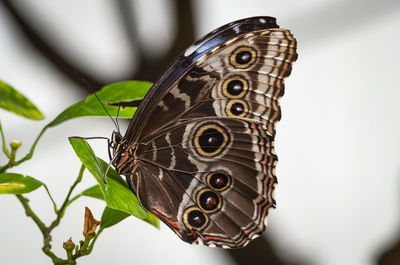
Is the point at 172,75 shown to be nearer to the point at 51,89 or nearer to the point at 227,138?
the point at 227,138

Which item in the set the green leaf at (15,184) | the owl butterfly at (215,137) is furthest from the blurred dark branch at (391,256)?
the green leaf at (15,184)

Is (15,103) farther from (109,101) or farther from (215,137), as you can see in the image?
(215,137)

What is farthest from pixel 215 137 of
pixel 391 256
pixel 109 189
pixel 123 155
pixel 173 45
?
pixel 391 256

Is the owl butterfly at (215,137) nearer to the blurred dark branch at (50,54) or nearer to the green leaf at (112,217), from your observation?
the green leaf at (112,217)

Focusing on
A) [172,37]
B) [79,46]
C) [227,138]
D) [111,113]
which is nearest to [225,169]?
[227,138]

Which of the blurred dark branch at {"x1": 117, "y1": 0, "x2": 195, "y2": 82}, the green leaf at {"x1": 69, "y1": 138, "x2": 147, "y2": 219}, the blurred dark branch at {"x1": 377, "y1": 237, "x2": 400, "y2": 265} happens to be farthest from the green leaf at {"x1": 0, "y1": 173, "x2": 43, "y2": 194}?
the blurred dark branch at {"x1": 377, "y1": 237, "x2": 400, "y2": 265}
